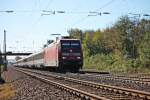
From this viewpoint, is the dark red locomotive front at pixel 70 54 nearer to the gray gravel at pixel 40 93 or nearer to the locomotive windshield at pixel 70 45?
the locomotive windshield at pixel 70 45

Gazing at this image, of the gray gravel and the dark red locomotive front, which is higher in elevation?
the dark red locomotive front

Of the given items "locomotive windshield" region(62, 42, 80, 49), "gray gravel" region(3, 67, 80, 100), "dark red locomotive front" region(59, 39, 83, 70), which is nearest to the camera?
"gray gravel" region(3, 67, 80, 100)

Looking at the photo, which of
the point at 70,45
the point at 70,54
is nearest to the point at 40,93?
the point at 70,54

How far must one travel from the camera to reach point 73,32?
133m

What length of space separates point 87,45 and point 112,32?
1788 centimetres

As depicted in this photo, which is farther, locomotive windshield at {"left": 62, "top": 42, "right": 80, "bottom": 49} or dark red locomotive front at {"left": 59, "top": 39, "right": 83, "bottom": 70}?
locomotive windshield at {"left": 62, "top": 42, "right": 80, "bottom": 49}

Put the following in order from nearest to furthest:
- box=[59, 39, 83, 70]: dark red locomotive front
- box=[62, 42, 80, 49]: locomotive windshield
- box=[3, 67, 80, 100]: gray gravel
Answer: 1. box=[3, 67, 80, 100]: gray gravel
2. box=[59, 39, 83, 70]: dark red locomotive front
3. box=[62, 42, 80, 49]: locomotive windshield

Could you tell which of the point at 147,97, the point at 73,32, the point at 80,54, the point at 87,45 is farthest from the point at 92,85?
the point at 73,32

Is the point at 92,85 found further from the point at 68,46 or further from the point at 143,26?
the point at 143,26

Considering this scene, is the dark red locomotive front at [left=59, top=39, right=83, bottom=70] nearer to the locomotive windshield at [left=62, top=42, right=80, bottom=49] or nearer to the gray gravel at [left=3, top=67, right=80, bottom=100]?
the locomotive windshield at [left=62, top=42, right=80, bottom=49]

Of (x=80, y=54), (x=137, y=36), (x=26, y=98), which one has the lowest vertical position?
(x=26, y=98)

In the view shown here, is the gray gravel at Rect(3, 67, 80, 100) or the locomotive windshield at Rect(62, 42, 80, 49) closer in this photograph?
the gray gravel at Rect(3, 67, 80, 100)

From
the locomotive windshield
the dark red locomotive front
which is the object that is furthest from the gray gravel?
the locomotive windshield

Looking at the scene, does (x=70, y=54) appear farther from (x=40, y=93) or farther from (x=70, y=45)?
(x=40, y=93)
